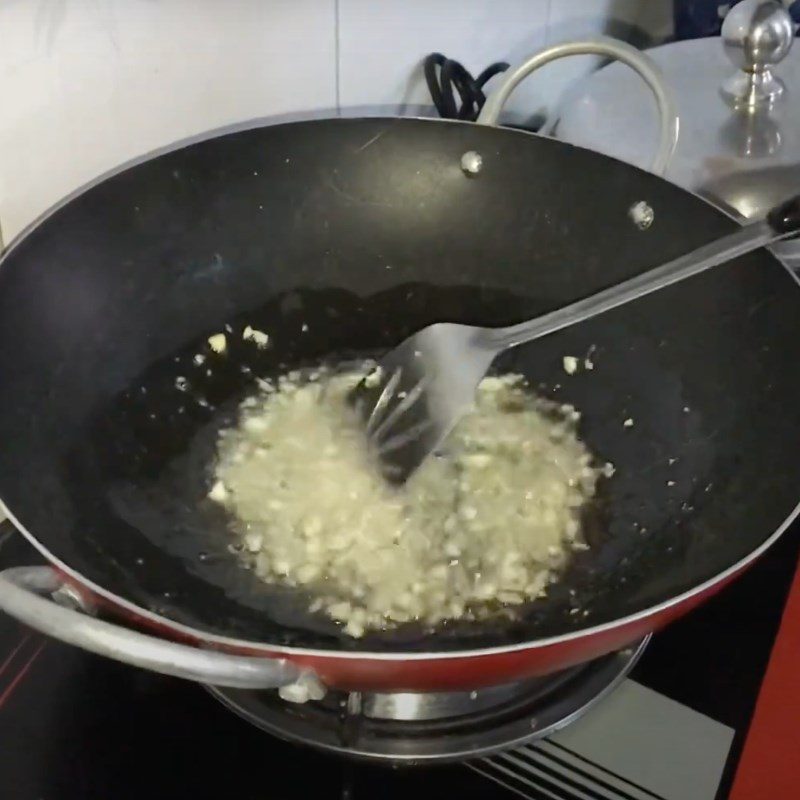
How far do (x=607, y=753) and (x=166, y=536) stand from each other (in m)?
0.32

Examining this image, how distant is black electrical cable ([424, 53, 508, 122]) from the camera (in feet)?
3.10

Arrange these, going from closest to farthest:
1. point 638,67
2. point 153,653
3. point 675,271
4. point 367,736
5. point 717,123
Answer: point 153,653, point 367,736, point 675,271, point 638,67, point 717,123

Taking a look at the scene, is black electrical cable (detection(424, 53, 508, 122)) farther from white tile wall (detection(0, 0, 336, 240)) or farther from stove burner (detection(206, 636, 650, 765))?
stove burner (detection(206, 636, 650, 765))

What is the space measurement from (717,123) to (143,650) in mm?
749

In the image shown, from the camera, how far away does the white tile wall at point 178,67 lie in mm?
664

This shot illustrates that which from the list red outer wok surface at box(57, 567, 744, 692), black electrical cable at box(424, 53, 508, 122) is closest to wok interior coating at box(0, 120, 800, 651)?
red outer wok surface at box(57, 567, 744, 692)

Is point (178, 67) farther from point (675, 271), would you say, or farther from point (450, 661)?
point (450, 661)

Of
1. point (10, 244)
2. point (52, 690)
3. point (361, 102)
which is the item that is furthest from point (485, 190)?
point (52, 690)

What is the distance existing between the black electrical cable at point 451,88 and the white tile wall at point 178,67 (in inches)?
0.9

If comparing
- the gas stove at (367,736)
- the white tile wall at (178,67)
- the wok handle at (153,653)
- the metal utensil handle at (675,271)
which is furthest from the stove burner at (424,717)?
the white tile wall at (178,67)

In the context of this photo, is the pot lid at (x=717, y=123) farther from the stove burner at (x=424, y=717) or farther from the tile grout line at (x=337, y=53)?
the stove burner at (x=424, y=717)

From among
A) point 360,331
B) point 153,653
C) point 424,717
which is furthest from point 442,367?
point 153,653

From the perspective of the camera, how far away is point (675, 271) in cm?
71

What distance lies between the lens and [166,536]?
0.66 meters
